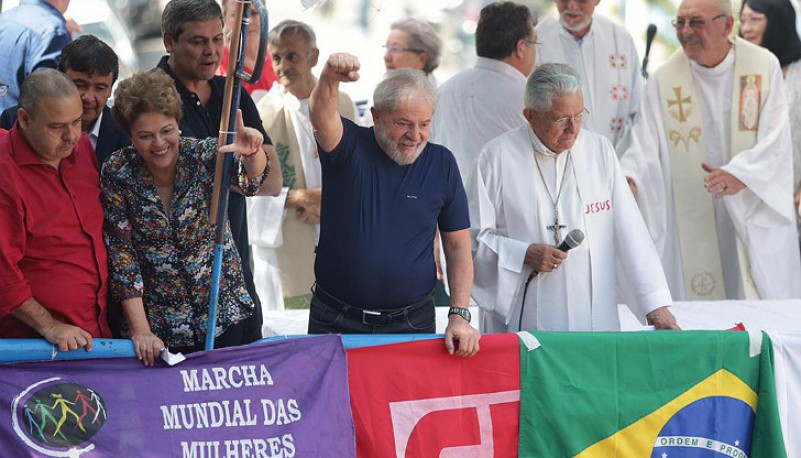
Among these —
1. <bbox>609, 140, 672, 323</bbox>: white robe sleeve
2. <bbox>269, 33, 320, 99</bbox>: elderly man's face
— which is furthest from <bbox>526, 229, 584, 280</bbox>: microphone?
<bbox>269, 33, 320, 99</bbox>: elderly man's face

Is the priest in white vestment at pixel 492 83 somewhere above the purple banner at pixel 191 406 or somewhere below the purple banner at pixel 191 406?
above

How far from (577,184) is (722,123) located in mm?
2524

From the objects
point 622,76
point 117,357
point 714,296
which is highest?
point 622,76

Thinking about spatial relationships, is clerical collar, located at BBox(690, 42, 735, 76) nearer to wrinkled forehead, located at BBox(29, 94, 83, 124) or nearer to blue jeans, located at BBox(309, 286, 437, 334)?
blue jeans, located at BBox(309, 286, 437, 334)

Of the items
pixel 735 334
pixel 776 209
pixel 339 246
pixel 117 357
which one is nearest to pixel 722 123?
pixel 776 209

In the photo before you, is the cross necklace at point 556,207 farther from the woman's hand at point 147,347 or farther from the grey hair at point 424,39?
the grey hair at point 424,39

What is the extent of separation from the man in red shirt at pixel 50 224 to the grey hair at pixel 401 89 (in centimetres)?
105

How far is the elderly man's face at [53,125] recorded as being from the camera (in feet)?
13.0

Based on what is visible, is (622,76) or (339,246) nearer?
(339,246)

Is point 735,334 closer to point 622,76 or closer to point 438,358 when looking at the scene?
point 438,358

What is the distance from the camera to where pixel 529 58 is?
6648mm

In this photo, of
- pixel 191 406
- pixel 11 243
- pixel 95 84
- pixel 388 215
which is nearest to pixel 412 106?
pixel 388 215

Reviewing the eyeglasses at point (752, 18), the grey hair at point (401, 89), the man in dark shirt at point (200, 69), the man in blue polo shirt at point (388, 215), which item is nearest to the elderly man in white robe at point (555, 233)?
the man in blue polo shirt at point (388, 215)

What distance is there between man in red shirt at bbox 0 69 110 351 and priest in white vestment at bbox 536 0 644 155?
3.80 metres
